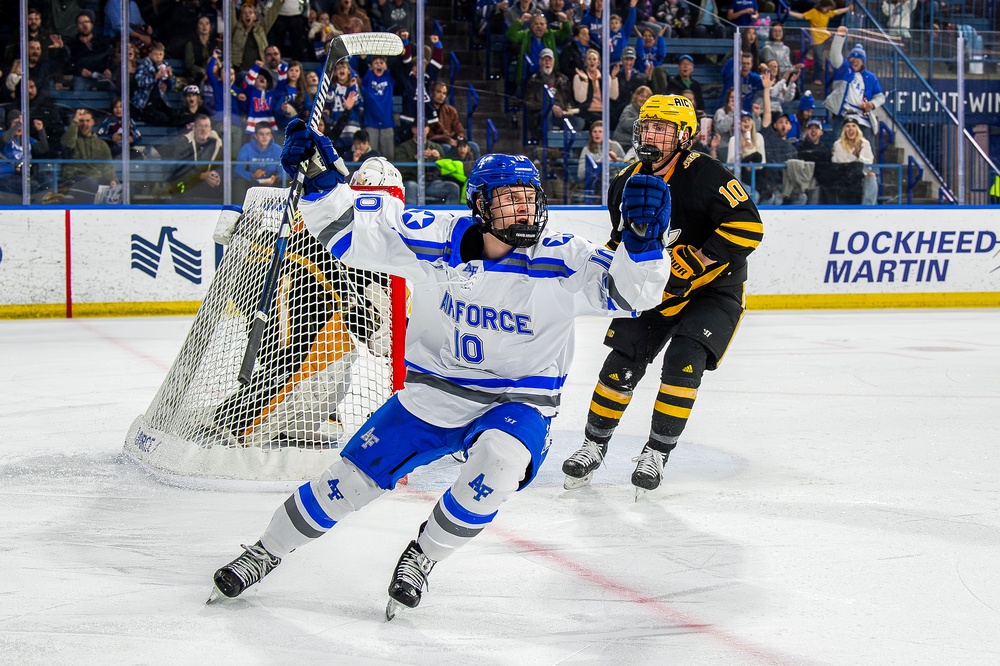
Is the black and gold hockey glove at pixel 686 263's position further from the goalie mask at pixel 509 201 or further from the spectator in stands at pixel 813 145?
the spectator in stands at pixel 813 145

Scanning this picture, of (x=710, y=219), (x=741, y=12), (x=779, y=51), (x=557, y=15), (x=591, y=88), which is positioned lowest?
(x=710, y=219)

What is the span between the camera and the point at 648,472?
3.55 m

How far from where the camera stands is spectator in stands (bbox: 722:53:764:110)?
9102 millimetres

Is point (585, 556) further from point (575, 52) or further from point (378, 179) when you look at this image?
point (575, 52)

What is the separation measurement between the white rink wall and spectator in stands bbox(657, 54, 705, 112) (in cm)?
108

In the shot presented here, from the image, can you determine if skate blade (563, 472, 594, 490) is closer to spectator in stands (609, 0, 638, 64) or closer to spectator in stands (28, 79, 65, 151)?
spectator in stands (28, 79, 65, 151)

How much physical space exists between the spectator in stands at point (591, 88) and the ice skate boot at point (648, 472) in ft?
18.6

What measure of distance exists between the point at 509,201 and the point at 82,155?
6.50 m

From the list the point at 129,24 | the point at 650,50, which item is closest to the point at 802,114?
the point at 650,50

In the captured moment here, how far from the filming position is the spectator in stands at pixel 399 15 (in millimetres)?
8734

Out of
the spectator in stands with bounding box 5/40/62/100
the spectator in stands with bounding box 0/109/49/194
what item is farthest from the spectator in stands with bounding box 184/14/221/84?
the spectator in stands with bounding box 0/109/49/194

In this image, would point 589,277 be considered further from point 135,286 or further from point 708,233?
point 135,286

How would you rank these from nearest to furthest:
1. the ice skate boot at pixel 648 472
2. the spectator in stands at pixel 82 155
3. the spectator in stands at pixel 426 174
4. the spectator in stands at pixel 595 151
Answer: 1. the ice skate boot at pixel 648 472
2. the spectator in stands at pixel 82 155
3. the spectator in stands at pixel 426 174
4. the spectator in stands at pixel 595 151

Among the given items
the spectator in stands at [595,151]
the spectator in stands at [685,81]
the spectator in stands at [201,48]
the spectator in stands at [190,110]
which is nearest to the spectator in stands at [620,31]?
the spectator in stands at [685,81]
